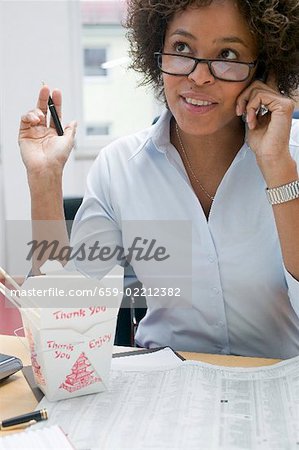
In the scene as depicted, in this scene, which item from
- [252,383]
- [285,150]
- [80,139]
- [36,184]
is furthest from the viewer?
[80,139]

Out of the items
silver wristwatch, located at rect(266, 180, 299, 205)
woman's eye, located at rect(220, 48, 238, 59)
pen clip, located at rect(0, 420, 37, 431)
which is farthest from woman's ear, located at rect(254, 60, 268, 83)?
pen clip, located at rect(0, 420, 37, 431)

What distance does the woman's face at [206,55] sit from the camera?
1104mm

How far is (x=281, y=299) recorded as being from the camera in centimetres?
119

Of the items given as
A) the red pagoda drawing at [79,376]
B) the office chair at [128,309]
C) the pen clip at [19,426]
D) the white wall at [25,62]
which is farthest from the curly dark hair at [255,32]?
the white wall at [25,62]

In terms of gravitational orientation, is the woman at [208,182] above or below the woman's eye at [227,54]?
below

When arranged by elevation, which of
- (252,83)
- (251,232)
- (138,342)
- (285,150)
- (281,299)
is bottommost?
(138,342)

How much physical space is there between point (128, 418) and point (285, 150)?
22.9 inches

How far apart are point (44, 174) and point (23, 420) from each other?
586 millimetres

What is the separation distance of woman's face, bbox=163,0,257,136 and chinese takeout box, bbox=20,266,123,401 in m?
0.41

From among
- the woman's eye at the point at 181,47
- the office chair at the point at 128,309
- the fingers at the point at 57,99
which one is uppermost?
the woman's eye at the point at 181,47

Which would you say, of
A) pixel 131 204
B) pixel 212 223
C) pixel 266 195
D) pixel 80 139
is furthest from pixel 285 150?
pixel 80 139

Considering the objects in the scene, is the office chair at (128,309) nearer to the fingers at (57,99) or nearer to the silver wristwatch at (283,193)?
the fingers at (57,99)

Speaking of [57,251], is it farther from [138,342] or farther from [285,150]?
[285,150]

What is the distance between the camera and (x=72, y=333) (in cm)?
86
